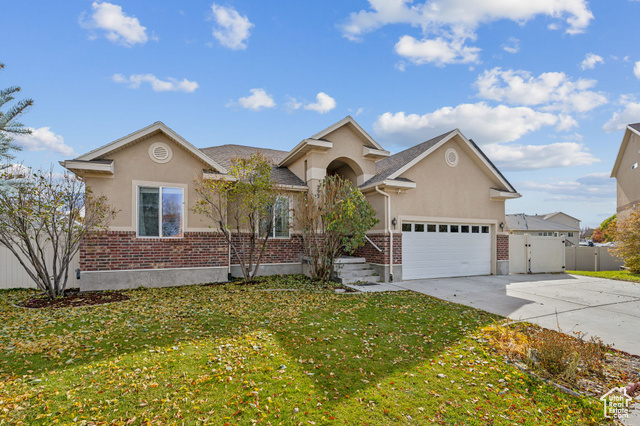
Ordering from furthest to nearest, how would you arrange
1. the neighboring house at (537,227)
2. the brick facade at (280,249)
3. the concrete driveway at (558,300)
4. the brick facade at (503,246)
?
the neighboring house at (537,227) < the brick facade at (503,246) < the brick facade at (280,249) < the concrete driveway at (558,300)

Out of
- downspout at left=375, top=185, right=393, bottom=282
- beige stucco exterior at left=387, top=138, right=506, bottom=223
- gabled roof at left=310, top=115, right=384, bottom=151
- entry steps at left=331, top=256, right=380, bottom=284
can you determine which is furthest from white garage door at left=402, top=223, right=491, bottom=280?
gabled roof at left=310, top=115, right=384, bottom=151

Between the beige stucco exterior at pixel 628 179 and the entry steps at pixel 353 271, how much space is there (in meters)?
16.2

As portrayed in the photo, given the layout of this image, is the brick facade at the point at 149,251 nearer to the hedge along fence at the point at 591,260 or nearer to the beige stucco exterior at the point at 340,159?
the beige stucco exterior at the point at 340,159

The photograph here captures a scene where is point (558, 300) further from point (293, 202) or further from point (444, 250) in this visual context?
point (293, 202)

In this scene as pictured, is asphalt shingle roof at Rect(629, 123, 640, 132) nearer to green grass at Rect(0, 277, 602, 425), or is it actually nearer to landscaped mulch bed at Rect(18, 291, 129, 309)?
green grass at Rect(0, 277, 602, 425)

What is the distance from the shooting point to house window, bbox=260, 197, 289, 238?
11474 millimetres

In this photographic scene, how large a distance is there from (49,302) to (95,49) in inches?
301

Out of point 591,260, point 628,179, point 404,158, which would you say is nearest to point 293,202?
point 404,158

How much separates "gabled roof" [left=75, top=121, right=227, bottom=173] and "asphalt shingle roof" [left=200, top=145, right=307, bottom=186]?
1125mm

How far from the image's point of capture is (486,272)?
13.6 m

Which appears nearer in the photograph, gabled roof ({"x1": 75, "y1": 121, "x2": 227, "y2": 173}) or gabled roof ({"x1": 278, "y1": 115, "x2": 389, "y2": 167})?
gabled roof ({"x1": 75, "y1": 121, "x2": 227, "y2": 173})

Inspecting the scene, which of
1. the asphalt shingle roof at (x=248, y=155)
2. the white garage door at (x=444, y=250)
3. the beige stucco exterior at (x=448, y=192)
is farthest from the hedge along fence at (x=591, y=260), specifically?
the asphalt shingle roof at (x=248, y=155)

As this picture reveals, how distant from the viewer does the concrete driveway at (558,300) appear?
21.1 feet

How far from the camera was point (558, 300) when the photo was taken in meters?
8.77
